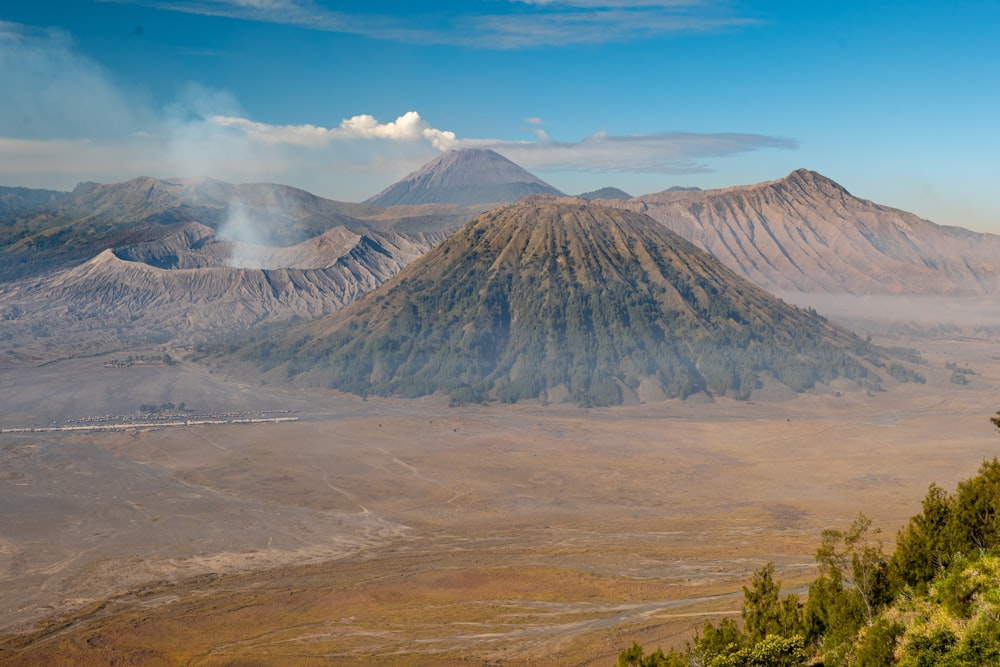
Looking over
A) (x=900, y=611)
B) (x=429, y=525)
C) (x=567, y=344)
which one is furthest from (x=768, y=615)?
(x=567, y=344)

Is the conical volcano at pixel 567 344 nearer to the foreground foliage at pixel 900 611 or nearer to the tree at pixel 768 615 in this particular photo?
the foreground foliage at pixel 900 611

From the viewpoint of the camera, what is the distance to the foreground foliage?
103 ft

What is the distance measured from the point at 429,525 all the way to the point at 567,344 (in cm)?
9833

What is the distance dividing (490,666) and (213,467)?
210 ft

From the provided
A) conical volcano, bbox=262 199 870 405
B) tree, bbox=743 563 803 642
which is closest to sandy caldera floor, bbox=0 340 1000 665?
tree, bbox=743 563 803 642

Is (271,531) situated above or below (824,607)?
below

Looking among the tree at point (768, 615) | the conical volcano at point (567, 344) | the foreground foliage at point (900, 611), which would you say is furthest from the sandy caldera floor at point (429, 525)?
the conical volcano at point (567, 344)

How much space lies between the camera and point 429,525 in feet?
274

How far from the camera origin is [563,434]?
129750mm

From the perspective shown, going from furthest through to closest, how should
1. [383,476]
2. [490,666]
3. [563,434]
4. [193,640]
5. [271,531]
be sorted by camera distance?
[563,434], [383,476], [271,531], [193,640], [490,666]

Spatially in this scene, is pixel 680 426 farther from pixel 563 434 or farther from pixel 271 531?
pixel 271 531

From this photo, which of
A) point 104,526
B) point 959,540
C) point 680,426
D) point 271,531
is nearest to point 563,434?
point 680,426

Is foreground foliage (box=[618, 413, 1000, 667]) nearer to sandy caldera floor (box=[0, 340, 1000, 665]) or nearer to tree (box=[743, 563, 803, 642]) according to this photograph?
tree (box=[743, 563, 803, 642])

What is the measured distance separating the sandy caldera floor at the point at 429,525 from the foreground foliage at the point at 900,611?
15471 millimetres
